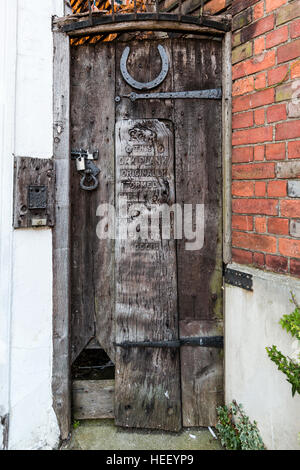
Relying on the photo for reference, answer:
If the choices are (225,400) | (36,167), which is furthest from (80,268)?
(225,400)

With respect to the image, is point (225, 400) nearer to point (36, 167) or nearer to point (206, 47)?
point (36, 167)

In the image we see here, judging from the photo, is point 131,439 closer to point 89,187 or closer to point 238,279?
point 238,279

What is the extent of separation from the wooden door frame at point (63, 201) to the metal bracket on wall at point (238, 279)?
309 mm

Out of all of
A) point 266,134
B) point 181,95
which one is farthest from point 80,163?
point 266,134

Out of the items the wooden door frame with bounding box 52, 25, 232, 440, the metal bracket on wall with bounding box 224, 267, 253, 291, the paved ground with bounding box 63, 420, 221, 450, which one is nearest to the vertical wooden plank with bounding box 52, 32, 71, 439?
the wooden door frame with bounding box 52, 25, 232, 440

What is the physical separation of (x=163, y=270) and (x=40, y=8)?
5.55ft

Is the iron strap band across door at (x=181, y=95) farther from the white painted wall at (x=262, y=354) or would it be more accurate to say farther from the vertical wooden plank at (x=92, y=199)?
the white painted wall at (x=262, y=354)

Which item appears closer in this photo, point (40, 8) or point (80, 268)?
point (40, 8)

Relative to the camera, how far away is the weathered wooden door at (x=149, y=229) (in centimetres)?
186

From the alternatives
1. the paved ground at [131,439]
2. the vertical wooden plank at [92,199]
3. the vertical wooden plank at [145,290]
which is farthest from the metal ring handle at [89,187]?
the paved ground at [131,439]

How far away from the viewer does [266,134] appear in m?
1.59

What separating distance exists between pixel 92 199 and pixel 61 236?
30cm

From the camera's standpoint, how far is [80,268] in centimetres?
192

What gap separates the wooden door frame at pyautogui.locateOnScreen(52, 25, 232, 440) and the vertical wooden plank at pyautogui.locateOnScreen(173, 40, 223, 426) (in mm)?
87
